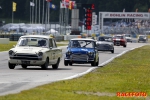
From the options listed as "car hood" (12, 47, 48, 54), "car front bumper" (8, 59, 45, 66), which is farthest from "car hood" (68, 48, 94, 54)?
"car front bumper" (8, 59, 45, 66)

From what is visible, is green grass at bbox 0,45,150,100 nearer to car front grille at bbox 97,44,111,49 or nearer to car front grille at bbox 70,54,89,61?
car front grille at bbox 70,54,89,61

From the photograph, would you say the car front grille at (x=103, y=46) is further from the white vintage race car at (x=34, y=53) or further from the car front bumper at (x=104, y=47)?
the white vintage race car at (x=34, y=53)

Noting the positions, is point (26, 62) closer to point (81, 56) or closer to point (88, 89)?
point (81, 56)

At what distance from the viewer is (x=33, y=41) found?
1049 inches

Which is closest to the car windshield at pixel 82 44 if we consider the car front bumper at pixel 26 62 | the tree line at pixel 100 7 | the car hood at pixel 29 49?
the car hood at pixel 29 49

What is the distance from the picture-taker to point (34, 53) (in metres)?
25.3

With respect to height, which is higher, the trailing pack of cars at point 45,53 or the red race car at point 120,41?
the trailing pack of cars at point 45,53

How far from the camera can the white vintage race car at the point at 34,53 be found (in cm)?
2525

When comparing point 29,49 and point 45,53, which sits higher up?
point 29,49

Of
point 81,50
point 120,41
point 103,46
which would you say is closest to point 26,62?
point 81,50

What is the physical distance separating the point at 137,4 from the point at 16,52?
15237cm

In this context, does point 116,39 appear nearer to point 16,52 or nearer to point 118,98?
point 16,52

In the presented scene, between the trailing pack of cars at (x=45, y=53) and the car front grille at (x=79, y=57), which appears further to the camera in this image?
the car front grille at (x=79, y=57)

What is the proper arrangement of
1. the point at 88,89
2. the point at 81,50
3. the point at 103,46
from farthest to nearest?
the point at 103,46, the point at 81,50, the point at 88,89
